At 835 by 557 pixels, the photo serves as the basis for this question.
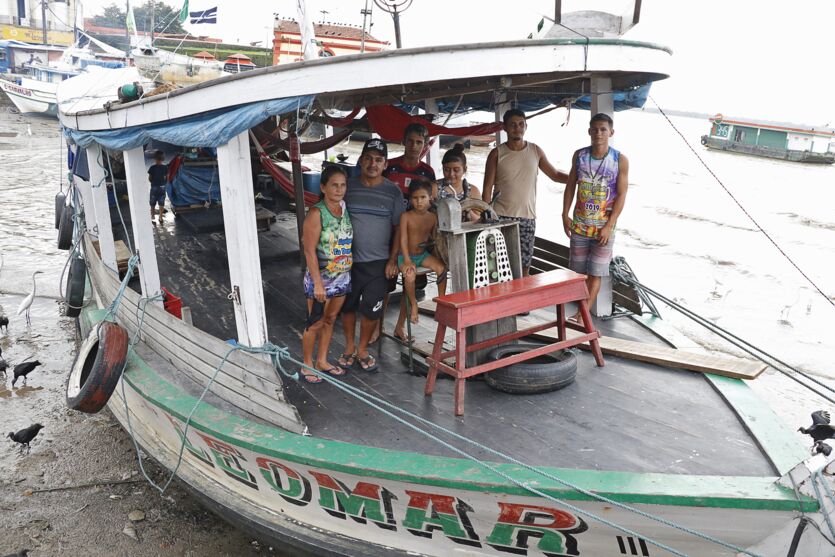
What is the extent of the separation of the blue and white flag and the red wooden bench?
9.26 metres

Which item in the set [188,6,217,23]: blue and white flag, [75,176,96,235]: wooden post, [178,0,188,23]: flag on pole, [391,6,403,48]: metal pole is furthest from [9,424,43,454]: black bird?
[188,6,217,23]: blue and white flag

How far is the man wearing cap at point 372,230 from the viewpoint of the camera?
13.1 ft

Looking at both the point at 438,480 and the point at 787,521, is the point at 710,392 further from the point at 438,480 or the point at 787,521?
the point at 438,480

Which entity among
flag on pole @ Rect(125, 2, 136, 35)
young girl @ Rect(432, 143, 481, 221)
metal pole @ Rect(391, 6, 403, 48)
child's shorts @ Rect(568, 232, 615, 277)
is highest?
flag on pole @ Rect(125, 2, 136, 35)

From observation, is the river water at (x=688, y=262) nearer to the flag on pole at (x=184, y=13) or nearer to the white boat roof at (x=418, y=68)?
the white boat roof at (x=418, y=68)

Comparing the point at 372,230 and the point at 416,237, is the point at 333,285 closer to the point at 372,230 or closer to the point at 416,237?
the point at 372,230

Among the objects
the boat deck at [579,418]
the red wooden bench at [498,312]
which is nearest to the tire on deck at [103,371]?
the boat deck at [579,418]

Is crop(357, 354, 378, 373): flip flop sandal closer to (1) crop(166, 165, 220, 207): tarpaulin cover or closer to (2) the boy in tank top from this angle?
(2) the boy in tank top

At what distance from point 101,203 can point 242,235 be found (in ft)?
9.50

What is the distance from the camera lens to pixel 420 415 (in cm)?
371

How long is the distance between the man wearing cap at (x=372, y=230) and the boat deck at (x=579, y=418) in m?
0.55

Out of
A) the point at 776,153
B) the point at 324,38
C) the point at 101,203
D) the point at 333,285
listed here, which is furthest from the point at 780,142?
the point at 333,285

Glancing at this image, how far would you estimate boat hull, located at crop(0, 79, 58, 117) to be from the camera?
33156 millimetres

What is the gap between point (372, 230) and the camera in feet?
13.2
